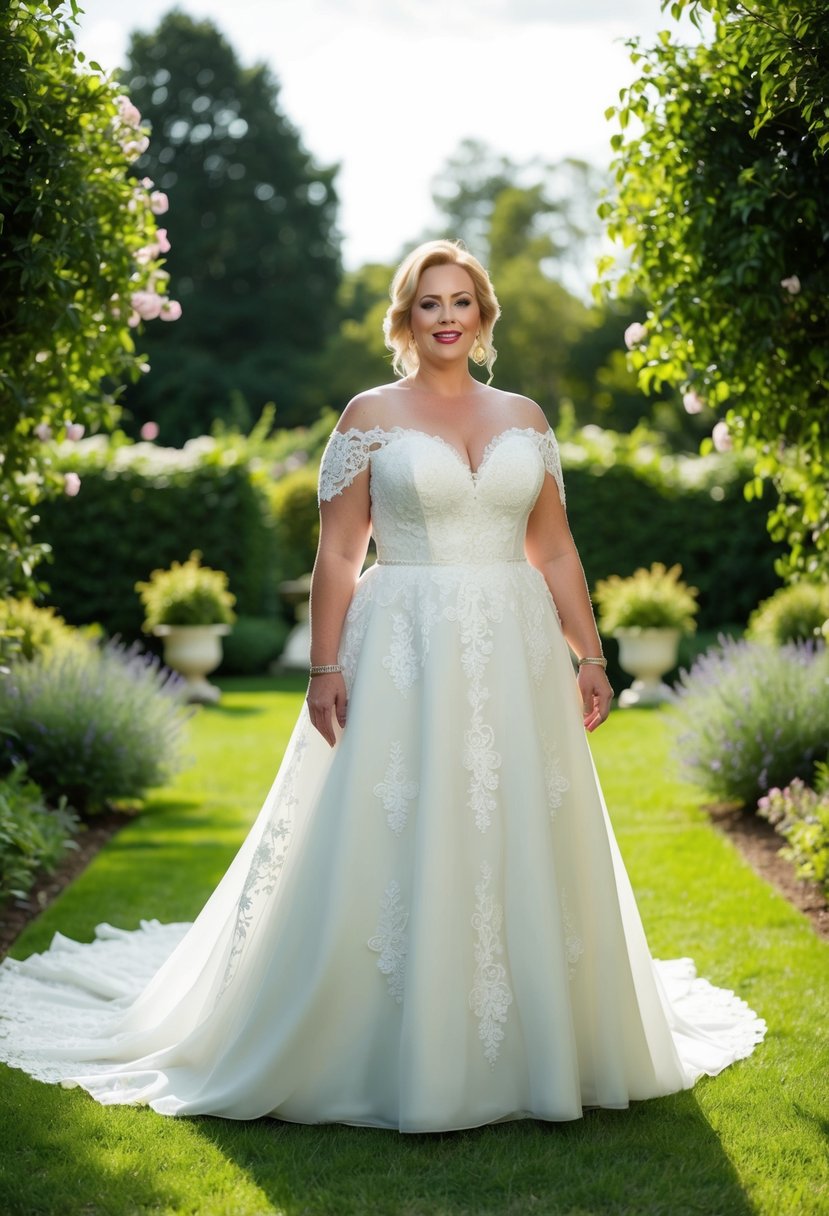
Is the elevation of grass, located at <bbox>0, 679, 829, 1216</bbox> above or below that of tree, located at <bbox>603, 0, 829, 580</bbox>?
below

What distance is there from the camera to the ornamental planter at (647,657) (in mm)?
12859

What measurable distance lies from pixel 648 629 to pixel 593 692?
368 inches

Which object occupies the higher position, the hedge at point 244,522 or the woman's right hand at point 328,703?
the hedge at point 244,522

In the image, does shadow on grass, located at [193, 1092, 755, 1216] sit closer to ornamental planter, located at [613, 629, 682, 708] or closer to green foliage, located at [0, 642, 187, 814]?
green foliage, located at [0, 642, 187, 814]

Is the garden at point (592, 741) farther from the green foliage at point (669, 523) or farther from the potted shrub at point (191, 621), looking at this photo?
the green foliage at point (669, 523)

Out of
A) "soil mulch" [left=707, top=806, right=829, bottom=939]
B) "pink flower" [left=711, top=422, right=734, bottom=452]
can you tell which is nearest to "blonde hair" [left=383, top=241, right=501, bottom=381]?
"pink flower" [left=711, top=422, right=734, bottom=452]

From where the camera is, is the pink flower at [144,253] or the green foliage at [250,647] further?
the green foliage at [250,647]

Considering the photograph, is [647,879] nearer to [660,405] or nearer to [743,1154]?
[743,1154]

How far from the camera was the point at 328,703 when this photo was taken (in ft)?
11.4

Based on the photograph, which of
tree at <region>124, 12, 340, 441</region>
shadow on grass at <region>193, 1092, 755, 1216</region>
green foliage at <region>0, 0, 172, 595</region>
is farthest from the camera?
tree at <region>124, 12, 340, 441</region>

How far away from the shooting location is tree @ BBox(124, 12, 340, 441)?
36.1 meters

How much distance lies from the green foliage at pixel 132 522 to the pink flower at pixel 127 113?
1042 cm

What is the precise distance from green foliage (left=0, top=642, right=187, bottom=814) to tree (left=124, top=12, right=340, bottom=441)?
28297 millimetres

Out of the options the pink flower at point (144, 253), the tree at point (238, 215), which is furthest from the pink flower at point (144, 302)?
the tree at point (238, 215)
